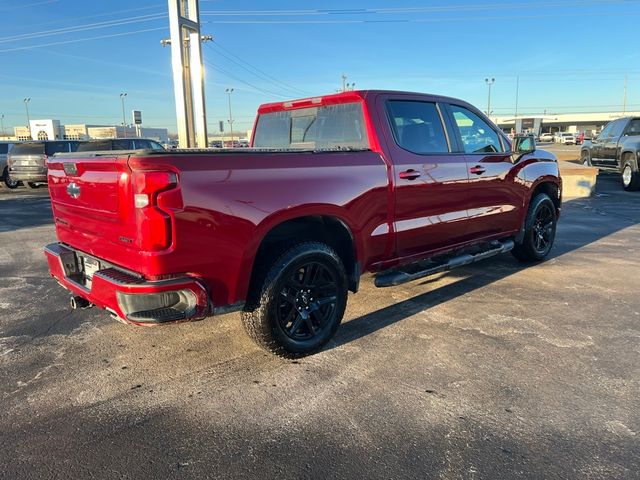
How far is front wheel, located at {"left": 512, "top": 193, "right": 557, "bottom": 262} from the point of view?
6084 millimetres

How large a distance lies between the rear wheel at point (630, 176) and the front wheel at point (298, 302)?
13.2 meters

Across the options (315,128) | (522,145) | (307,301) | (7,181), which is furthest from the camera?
(7,181)

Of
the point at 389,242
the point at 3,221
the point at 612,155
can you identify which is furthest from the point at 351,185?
the point at 612,155

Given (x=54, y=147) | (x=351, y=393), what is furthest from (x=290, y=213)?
(x=54, y=147)

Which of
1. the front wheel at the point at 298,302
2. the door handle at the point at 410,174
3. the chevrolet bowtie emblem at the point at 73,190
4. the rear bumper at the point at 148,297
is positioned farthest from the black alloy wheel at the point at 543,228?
the chevrolet bowtie emblem at the point at 73,190

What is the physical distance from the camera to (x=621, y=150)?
14.2 metres

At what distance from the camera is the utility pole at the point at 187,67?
14625 mm

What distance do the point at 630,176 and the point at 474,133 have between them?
11.3 meters

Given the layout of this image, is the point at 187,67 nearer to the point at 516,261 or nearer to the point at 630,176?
the point at 516,261

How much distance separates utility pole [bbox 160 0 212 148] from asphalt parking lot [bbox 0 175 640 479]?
11.0 meters

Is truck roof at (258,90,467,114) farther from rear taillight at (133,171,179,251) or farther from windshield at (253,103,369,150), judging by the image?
rear taillight at (133,171,179,251)

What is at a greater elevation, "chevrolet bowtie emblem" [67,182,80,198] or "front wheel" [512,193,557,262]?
"chevrolet bowtie emblem" [67,182,80,198]

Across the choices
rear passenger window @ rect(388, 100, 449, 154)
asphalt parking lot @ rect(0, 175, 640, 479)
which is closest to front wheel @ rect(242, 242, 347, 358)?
asphalt parking lot @ rect(0, 175, 640, 479)

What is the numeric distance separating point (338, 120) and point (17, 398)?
3.23 m
